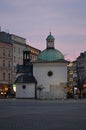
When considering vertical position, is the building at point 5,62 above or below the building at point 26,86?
above

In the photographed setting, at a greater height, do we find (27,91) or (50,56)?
(50,56)

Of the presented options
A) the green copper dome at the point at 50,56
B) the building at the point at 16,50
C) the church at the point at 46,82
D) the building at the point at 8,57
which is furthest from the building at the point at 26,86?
the building at the point at 16,50

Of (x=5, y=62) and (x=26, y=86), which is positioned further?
(x=5, y=62)

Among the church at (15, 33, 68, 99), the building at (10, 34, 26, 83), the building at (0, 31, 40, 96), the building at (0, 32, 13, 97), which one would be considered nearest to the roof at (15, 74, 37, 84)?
the church at (15, 33, 68, 99)

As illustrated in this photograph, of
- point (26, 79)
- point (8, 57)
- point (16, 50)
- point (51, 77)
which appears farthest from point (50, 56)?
point (16, 50)

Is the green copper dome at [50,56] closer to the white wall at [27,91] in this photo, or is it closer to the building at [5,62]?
the white wall at [27,91]

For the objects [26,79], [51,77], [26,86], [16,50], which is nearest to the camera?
[51,77]

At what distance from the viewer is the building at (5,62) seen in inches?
4650

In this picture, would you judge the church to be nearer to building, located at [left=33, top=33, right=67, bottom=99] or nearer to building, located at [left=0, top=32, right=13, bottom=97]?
building, located at [left=33, top=33, right=67, bottom=99]

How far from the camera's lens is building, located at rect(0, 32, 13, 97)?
118119 mm

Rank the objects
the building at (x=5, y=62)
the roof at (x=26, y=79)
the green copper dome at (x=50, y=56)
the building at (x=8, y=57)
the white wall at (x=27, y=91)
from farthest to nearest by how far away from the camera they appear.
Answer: the building at (x=8, y=57) < the building at (x=5, y=62) < the green copper dome at (x=50, y=56) < the roof at (x=26, y=79) < the white wall at (x=27, y=91)

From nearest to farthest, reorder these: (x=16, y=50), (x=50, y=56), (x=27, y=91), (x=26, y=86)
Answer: (x=27, y=91)
(x=26, y=86)
(x=50, y=56)
(x=16, y=50)

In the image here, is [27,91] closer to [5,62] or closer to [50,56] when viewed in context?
[50,56]

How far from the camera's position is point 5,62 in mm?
121000
